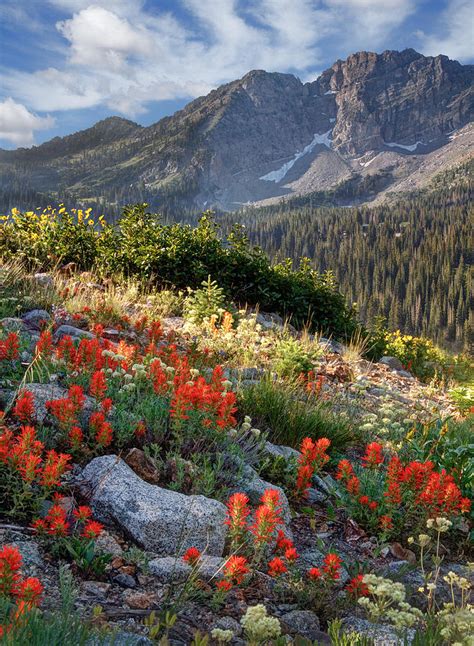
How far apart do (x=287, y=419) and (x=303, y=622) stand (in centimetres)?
271

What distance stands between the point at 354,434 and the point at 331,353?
4591 millimetres

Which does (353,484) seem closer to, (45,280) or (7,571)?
(7,571)

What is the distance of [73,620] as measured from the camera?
5.66ft

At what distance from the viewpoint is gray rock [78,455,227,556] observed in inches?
116

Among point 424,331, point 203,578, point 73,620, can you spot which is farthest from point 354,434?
point 424,331

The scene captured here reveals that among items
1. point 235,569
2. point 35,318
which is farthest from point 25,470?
point 35,318

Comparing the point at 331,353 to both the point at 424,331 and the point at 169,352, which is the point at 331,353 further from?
the point at 424,331

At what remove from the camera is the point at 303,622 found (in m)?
2.52

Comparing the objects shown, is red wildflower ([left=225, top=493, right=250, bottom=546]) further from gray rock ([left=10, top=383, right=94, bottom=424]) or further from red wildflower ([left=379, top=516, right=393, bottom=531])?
gray rock ([left=10, top=383, right=94, bottom=424])

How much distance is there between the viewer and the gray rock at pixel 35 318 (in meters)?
7.01

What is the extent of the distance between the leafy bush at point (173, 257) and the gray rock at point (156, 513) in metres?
8.52

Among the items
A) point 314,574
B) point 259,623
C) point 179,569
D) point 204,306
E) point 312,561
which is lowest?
point 312,561

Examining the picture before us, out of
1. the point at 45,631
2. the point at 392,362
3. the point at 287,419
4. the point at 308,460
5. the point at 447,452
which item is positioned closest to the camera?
the point at 45,631

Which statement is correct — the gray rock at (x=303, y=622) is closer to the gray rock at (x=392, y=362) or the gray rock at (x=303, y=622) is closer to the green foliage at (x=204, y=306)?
the green foliage at (x=204, y=306)
